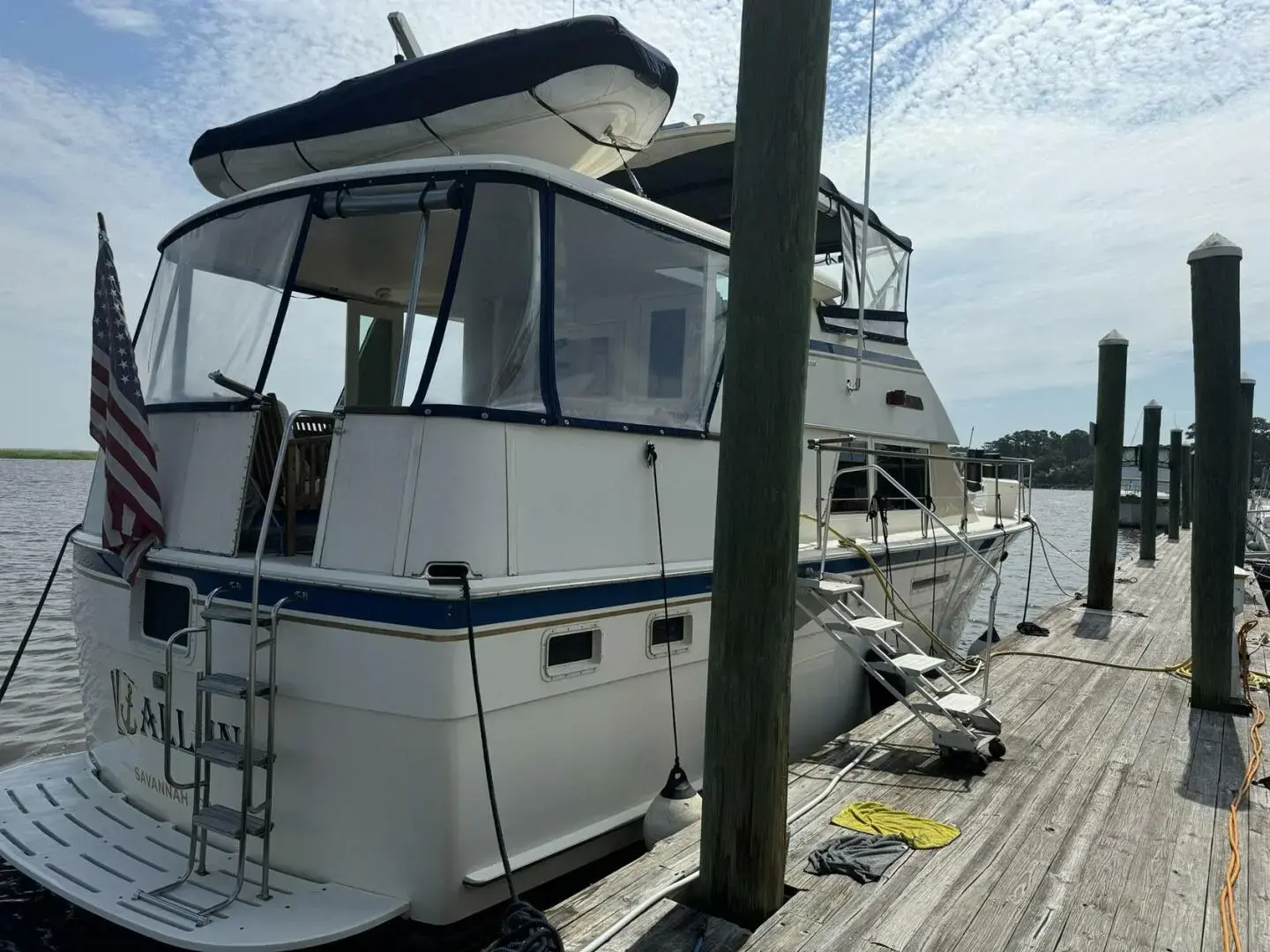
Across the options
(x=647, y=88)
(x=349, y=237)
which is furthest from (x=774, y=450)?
(x=349, y=237)

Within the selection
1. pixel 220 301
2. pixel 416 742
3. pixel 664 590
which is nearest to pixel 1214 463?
pixel 664 590

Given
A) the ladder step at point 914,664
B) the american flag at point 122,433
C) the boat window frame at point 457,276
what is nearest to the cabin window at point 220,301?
the boat window frame at point 457,276

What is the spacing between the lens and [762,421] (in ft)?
9.95

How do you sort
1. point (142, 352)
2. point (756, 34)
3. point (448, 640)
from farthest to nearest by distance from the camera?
point (142, 352) < point (448, 640) < point (756, 34)

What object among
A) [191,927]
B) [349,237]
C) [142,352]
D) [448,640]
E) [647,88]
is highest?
[647,88]

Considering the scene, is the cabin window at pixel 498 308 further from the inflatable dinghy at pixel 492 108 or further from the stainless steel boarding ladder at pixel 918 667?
the stainless steel boarding ladder at pixel 918 667

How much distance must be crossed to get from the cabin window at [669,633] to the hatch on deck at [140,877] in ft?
5.29

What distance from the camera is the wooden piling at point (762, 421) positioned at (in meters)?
2.99

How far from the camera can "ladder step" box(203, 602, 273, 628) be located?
12.2ft

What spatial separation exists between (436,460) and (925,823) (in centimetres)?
262

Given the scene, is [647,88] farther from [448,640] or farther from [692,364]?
[448,640]

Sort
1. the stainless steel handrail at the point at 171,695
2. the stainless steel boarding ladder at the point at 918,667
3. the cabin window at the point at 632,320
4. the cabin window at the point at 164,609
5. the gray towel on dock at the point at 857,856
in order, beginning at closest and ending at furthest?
the gray towel on dock at the point at 857,856, the stainless steel handrail at the point at 171,695, the cabin window at the point at 164,609, the cabin window at the point at 632,320, the stainless steel boarding ladder at the point at 918,667

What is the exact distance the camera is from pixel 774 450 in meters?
3.04

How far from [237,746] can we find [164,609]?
97 centimetres
